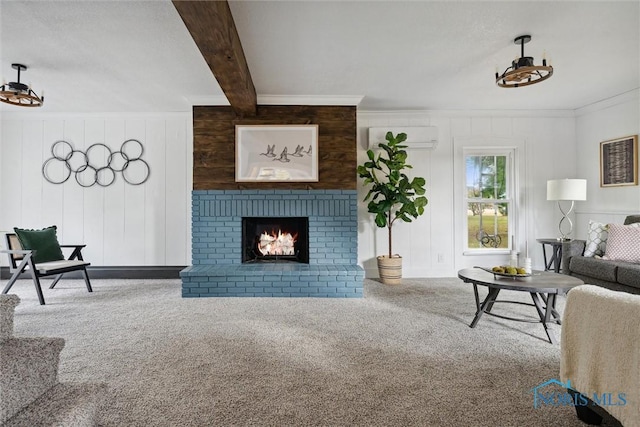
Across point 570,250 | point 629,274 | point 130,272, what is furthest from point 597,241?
point 130,272

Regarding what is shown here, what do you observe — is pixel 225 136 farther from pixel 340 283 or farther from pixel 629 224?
pixel 629 224

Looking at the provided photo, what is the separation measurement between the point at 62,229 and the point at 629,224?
710 cm

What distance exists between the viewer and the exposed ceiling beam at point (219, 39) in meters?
1.92

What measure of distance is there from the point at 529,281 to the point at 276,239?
295 centimetres

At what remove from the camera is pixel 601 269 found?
3.22 m

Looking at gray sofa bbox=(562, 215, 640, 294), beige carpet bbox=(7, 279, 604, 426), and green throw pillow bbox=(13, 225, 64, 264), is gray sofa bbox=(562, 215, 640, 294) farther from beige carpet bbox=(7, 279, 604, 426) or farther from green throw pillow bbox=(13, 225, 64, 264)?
green throw pillow bbox=(13, 225, 64, 264)

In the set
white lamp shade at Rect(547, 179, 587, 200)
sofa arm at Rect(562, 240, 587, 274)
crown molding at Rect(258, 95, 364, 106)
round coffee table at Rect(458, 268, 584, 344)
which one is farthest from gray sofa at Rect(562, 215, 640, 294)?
crown molding at Rect(258, 95, 364, 106)

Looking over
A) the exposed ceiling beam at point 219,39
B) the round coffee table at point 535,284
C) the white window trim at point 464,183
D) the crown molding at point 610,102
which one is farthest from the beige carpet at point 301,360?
the crown molding at point 610,102

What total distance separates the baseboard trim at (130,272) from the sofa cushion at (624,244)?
5120 millimetres

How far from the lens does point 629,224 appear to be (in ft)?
11.8

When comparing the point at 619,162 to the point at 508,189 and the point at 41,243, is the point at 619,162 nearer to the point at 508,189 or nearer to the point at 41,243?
the point at 508,189

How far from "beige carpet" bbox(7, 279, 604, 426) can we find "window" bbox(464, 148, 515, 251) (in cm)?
164

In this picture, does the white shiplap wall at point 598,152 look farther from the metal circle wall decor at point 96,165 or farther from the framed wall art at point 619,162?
the metal circle wall decor at point 96,165

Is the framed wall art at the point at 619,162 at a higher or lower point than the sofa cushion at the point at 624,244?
higher
